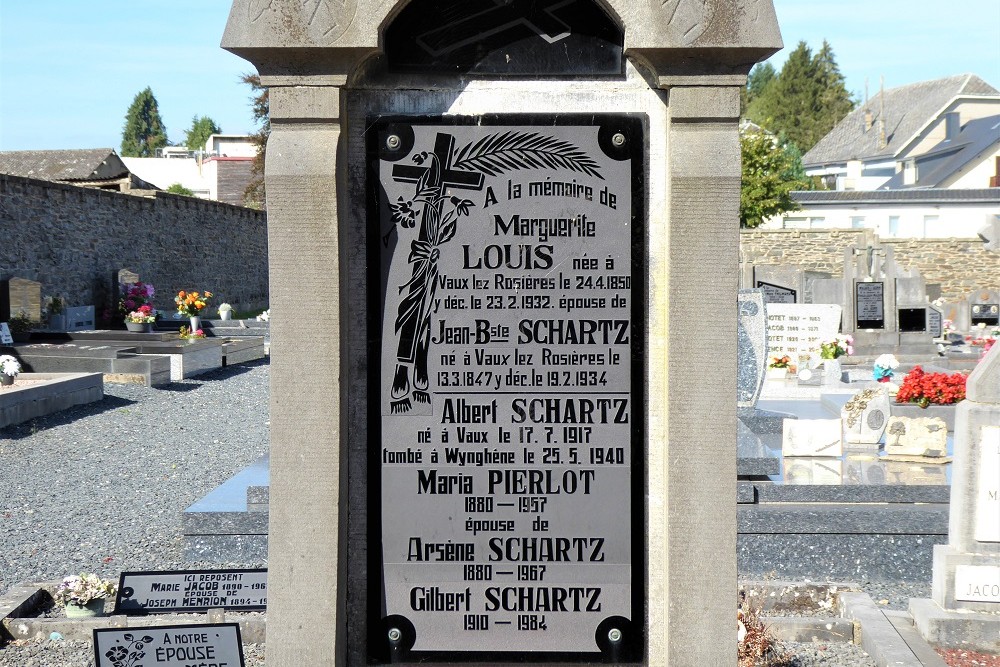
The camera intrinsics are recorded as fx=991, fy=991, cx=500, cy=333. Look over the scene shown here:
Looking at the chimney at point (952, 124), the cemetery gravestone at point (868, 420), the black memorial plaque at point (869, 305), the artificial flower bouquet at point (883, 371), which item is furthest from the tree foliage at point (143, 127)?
the cemetery gravestone at point (868, 420)

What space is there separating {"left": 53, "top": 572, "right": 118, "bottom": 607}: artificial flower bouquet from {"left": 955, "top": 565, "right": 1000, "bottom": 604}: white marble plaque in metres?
4.06

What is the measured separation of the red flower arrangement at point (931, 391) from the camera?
28.9 feet

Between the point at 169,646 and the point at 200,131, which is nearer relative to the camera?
the point at 169,646

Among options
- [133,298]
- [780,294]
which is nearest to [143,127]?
[133,298]

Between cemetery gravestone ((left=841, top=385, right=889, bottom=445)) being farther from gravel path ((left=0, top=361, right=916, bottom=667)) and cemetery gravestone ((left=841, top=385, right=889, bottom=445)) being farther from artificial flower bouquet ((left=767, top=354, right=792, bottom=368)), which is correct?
artificial flower bouquet ((left=767, top=354, right=792, bottom=368))

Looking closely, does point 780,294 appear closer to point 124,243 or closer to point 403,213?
point 124,243

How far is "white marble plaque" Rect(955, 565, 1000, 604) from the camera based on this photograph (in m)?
4.70

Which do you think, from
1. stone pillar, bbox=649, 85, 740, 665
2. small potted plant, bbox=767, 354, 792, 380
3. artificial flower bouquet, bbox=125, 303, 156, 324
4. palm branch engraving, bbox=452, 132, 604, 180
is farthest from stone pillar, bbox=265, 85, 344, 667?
artificial flower bouquet, bbox=125, 303, 156, 324

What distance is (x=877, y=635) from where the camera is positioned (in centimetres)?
439

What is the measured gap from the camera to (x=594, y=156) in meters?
3.01

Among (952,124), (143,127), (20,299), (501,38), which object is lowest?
(20,299)

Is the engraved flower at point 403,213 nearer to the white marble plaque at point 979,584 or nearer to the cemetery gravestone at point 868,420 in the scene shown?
the white marble plaque at point 979,584

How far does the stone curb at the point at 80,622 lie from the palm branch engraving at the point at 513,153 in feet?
8.02

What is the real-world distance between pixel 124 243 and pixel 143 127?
10822 cm
